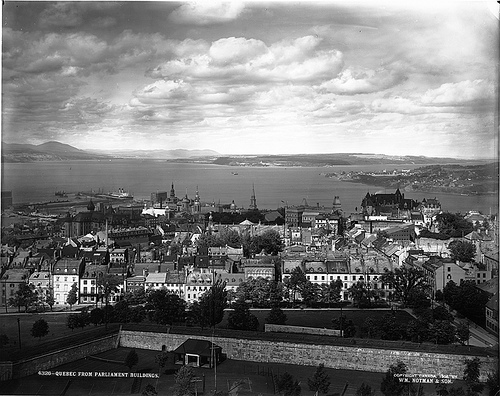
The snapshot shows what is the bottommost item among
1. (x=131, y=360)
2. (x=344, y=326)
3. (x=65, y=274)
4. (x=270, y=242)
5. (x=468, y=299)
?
(x=131, y=360)

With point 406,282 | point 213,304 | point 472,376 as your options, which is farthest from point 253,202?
point 472,376

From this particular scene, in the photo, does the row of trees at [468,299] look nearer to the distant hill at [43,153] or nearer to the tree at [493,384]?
the tree at [493,384]

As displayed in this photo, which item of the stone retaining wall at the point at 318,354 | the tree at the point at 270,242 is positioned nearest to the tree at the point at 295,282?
the tree at the point at 270,242

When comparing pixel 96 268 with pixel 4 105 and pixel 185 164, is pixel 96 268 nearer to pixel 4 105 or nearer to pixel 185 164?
pixel 185 164

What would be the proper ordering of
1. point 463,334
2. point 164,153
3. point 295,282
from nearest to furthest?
point 463,334 → point 164,153 → point 295,282

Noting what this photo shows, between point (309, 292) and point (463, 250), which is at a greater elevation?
point (463, 250)

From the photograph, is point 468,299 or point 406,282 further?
point 406,282

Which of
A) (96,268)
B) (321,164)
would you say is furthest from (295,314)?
(96,268)

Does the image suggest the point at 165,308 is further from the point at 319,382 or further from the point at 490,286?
the point at 490,286
